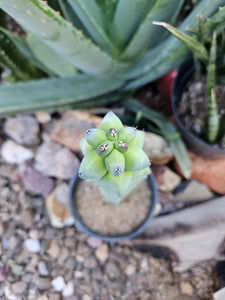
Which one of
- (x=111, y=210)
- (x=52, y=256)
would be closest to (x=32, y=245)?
(x=52, y=256)

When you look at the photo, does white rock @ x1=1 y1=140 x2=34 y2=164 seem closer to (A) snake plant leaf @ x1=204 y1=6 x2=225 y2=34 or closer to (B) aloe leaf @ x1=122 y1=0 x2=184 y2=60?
(B) aloe leaf @ x1=122 y1=0 x2=184 y2=60

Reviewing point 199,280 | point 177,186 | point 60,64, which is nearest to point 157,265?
point 199,280

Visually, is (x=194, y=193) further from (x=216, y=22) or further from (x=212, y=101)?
(x=216, y=22)

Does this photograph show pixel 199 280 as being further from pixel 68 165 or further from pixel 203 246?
pixel 68 165

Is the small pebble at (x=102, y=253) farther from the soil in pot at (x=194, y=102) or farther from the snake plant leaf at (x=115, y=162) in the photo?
the snake plant leaf at (x=115, y=162)

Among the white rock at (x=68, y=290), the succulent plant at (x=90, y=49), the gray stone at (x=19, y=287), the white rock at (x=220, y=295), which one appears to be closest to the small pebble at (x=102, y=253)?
the white rock at (x=68, y=290)
